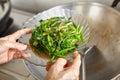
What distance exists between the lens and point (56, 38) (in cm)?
60

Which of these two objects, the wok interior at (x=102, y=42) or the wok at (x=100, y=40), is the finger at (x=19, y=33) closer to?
the wok at (x=100, y=40)

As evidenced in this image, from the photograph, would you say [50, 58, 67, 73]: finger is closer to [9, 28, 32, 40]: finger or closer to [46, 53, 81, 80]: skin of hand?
[46, 53, 81, 80]: skin of hand

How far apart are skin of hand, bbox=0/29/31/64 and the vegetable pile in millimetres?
31

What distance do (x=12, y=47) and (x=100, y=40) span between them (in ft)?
0.91

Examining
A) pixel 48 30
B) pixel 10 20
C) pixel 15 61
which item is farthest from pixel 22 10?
pixel 48 30

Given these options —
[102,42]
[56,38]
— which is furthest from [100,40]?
[56,38]

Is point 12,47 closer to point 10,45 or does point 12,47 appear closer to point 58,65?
point 10,45

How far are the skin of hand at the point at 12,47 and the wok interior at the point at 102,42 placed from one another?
0.69ft

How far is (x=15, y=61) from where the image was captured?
30.3 inches

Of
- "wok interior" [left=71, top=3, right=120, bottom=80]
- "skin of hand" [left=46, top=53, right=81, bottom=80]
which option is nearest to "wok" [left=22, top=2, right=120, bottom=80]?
"wok interior" [left=71, top=3, right=120, bottom=80]

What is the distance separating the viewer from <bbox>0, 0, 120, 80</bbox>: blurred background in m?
0.73

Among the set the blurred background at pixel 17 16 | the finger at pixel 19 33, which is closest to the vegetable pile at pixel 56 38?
the finger at pixel 19 33

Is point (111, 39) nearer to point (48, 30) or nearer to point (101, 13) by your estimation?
point (101, 13)

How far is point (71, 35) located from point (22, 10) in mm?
468
